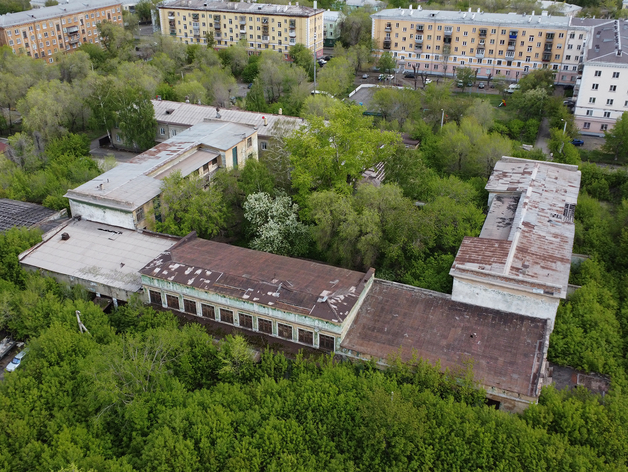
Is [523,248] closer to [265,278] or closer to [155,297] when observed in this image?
[265,278]

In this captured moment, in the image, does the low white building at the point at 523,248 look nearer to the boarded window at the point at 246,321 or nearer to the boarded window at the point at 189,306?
the boarded window at the point at 246,321

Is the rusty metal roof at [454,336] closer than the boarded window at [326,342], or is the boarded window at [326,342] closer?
the rusty metal roof at [454,336]

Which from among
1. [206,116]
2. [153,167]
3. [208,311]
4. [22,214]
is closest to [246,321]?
[208,311]

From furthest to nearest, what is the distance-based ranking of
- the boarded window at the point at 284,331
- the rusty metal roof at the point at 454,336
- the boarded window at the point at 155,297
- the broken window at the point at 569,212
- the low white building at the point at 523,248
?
the broken window at the point at 569,212, the boarded window at the point at 155,297, the low white building at the point at 523,248, the boarded window at the point at 284,331, the rusty metal roof at the point at 454,336

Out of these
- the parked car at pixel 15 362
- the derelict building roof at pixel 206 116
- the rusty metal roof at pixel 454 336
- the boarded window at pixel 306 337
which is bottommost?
the parked car at pixel 15 362

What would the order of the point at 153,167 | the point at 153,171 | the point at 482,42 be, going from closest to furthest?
1. the point at 153,171
2. the point at 153,167
3. the point at 482,42

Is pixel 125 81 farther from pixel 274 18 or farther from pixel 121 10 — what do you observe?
pixel 121 10

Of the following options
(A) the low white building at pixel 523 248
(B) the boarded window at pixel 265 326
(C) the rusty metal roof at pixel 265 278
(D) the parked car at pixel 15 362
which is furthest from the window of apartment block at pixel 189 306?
(A) the low white building at pixel 523 248
